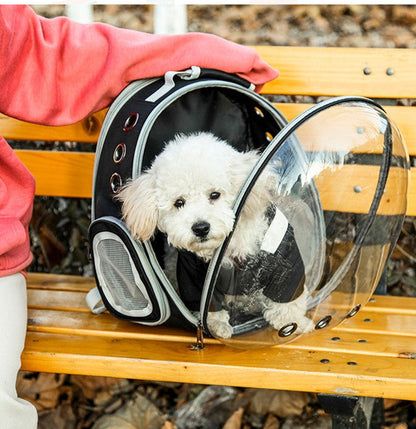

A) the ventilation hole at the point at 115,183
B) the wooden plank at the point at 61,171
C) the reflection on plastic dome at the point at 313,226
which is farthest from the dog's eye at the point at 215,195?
the wooden plank at the point at 61,171

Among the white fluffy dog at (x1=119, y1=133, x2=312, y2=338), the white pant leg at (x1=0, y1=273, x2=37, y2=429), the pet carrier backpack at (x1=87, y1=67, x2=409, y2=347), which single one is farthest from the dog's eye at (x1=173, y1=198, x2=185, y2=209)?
the white pant leg at (x1=0, y1=273, x2=37, y2=429)

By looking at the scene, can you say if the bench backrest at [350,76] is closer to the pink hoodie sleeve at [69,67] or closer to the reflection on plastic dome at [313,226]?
the pink hoodie sleeve at [69,67]

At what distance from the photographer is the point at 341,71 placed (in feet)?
5.98

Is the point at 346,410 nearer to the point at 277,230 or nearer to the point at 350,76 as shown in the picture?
the point at 277,230

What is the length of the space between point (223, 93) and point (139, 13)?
199 centimetres

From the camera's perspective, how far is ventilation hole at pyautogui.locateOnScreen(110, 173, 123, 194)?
1507 mm

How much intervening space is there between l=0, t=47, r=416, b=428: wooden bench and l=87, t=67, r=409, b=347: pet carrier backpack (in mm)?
56

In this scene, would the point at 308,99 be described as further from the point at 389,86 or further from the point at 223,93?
the point at 223,93

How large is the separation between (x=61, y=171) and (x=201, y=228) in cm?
77

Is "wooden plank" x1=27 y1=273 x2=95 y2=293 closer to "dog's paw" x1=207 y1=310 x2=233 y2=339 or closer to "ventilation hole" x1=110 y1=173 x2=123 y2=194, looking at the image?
"ventilation hole" x1=110 y1=173 x2=123 y2=194

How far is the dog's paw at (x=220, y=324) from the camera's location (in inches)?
53.1

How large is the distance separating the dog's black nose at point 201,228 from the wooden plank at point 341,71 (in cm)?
63

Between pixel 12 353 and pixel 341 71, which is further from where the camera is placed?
pixel 341 71

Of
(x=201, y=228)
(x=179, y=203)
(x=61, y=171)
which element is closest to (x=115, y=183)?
(x=179, y=203)
